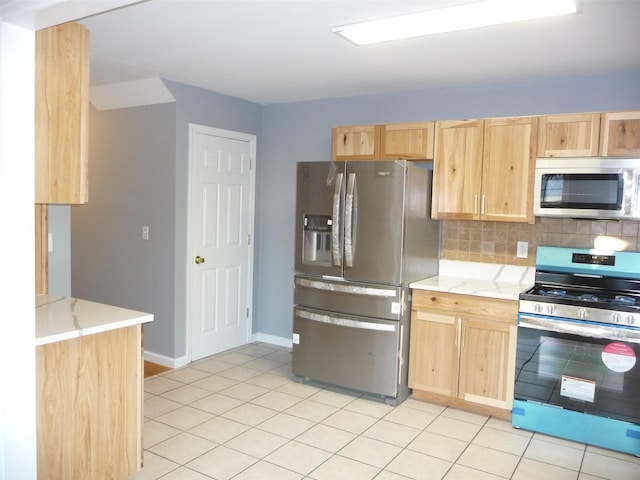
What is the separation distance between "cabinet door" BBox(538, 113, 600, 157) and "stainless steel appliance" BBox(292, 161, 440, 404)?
2.76 ft

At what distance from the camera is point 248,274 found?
5.12m

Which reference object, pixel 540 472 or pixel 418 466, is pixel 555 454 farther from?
pixel 418 466

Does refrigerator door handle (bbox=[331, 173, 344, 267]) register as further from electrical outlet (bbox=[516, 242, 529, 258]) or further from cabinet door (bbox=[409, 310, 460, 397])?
electrical outlet (bbox=[516, 242, 529, 258])

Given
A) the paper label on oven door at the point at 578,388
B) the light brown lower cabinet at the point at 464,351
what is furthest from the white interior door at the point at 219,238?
the paper label on oven door at the point at 578,388

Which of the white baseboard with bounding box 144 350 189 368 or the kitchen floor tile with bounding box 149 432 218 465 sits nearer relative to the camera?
the kitchen floor tile with bounding box 149 432 218 465

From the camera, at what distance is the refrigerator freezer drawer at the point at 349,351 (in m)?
3.69

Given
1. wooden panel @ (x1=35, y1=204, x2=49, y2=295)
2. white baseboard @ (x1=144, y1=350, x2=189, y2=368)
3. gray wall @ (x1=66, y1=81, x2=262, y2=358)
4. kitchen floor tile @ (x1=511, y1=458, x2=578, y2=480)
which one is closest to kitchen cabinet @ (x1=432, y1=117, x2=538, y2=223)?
kitchen floor tile @ (x1=511, y1=458, x2=578, y2=480)

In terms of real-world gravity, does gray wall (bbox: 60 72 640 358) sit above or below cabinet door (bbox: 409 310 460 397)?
above

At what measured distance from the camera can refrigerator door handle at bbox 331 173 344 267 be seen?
375 centimetres

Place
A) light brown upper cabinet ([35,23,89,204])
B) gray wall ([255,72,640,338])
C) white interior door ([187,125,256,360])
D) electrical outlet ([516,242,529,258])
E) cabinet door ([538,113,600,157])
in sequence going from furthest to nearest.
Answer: white interior door ([187,125,256,360])
electrical outlet ([516,242,529,258])
gray wall ([255,72,640,338])
cabinet door ([538,113,600,157])
light brown upper cabinet ([35,23,89,204])

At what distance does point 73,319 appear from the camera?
237 cm

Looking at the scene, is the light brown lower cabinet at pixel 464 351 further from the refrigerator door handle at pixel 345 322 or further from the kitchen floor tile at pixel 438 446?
the kitchen floor tile at pixel 438 446

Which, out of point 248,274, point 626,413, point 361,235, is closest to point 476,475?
point 626,413

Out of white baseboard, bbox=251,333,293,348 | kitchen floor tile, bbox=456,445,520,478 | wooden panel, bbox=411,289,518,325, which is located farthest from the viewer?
white baseboard, bbox=251,333,293,348
